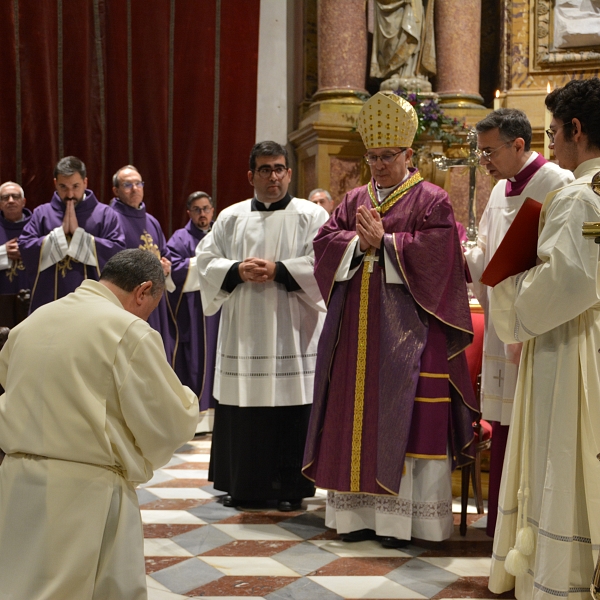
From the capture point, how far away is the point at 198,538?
13.4 ft

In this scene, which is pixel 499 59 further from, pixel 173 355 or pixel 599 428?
pixel 599 428

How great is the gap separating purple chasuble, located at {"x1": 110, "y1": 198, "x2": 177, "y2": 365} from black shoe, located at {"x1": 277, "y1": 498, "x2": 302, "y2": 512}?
7.18 ft

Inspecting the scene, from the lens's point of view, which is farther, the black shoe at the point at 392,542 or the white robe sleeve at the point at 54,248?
the white robe sleeve at the point at 54,248

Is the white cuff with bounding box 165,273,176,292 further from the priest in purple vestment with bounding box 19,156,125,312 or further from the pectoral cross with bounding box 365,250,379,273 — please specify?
the pectoral cross with bounding box 365,250,379,273

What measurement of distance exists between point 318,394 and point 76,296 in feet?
5.64

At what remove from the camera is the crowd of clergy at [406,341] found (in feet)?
9.79

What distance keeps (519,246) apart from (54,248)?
3619 mm

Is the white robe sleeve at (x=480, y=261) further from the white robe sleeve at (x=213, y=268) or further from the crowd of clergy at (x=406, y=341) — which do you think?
the white robe sleeve at (x=213, y=268)

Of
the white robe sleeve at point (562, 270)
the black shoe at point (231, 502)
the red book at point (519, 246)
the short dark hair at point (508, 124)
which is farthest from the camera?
the black shoe at point (231, 502)

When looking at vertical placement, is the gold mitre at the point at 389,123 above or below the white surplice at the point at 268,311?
above

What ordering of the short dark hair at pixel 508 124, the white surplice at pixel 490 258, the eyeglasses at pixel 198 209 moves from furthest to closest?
the eyeglasses at pixel 198 209 → the white surplice at pixel 490 258 → the short dark hair at pixel 508 124

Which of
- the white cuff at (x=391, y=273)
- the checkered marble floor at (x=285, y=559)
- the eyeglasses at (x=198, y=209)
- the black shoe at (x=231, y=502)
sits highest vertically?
the eyeglasses at (x=198, y=209)

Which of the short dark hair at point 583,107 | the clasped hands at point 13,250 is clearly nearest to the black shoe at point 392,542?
the short dark hair at point 583,107

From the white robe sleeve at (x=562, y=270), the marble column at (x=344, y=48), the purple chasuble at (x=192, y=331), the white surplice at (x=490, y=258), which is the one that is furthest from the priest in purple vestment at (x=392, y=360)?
the marble column at (x=344, y=48)
